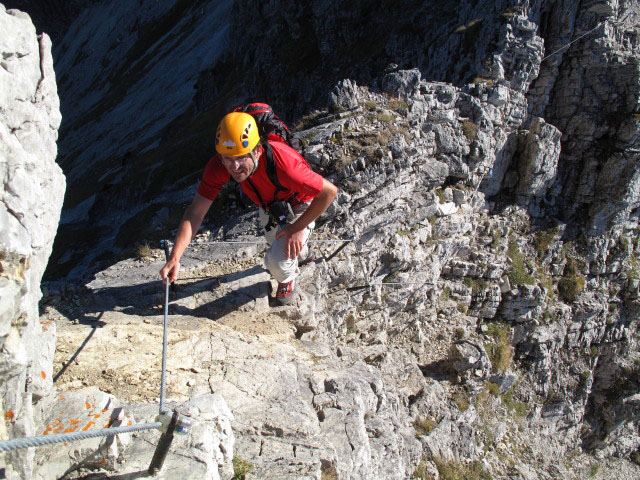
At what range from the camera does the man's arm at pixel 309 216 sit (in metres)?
6.12

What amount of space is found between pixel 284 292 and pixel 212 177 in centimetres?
301

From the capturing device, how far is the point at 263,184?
259 inches

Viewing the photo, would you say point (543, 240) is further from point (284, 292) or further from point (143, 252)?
point (143, 252)

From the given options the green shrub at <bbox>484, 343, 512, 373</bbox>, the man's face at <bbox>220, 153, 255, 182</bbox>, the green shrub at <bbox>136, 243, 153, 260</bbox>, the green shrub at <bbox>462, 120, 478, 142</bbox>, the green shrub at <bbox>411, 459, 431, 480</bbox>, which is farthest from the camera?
the green shrub at <bbox>484, 343, 512, 373</bbox>

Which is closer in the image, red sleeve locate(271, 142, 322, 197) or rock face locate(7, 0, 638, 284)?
red sleeve locate(271, 142, 322, 197)

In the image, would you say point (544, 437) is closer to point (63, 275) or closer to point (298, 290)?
point (298, 290)

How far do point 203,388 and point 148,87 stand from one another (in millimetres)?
41309

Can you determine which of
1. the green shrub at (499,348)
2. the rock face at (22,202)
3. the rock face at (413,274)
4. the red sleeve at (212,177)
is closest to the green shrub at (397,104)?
the rock face at (413,274)

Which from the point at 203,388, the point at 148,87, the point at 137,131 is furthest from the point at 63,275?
the point at 148,87

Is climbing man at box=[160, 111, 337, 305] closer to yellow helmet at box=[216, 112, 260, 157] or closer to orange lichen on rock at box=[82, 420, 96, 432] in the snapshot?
yellow helmet at box=[216, 112, 260, 157]

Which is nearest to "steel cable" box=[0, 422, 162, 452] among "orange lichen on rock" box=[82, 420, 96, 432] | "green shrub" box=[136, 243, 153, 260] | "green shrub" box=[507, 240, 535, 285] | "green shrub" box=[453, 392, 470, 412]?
"orange lichen on rock" box=[82, 420, 96, 432]

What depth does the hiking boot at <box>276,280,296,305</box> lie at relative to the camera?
8.33 meters

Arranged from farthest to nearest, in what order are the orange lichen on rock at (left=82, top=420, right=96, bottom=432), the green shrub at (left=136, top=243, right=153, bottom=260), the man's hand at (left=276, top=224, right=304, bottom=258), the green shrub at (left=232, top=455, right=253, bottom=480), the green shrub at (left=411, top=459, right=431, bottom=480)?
the green shrub at (left=136, top=243, right=153, bottom=260), the green shrub at (left=411, top=459, right=431, bottom=480), the man's hand at (left=276, top=224, right=304, bottom=258), the green shrub at (left=232, top=455, right=253, bottom=480), the orange lichen on rock at (left=82, top=420, right=96, bottom=432)

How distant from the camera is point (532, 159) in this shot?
1769 centimetres
